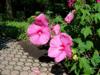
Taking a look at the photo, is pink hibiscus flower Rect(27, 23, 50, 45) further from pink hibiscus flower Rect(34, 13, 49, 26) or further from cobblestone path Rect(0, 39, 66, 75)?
cobblestone path Rect(0, 39, 66, 75)

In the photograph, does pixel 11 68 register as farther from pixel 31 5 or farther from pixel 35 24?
pixel 31 5

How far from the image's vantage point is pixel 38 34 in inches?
80.3

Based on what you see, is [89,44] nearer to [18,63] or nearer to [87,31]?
[87,31]

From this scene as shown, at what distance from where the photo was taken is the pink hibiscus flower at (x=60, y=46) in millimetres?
2045

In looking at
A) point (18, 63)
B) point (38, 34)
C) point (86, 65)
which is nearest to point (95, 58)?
point (86, 65)

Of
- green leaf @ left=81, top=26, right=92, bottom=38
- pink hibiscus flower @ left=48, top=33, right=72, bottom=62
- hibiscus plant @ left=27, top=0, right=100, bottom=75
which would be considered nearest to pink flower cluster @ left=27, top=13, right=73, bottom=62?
pink hibiscus flower @ left=48, top=33, right=72, bottom=62

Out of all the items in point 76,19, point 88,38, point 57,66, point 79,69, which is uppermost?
point 76,19

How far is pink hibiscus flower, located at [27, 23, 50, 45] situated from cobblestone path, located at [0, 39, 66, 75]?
388cm

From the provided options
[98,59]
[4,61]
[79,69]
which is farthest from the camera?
[4,61]

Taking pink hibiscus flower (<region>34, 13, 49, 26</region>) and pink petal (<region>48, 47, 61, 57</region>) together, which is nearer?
pink hibiscus flower (<region>34, 13, 49, 26</region>)

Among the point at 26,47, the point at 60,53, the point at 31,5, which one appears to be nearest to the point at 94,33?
the point at 60,53

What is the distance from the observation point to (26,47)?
827cm

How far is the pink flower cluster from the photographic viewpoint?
201cm

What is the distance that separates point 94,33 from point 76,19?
8.9 inches
